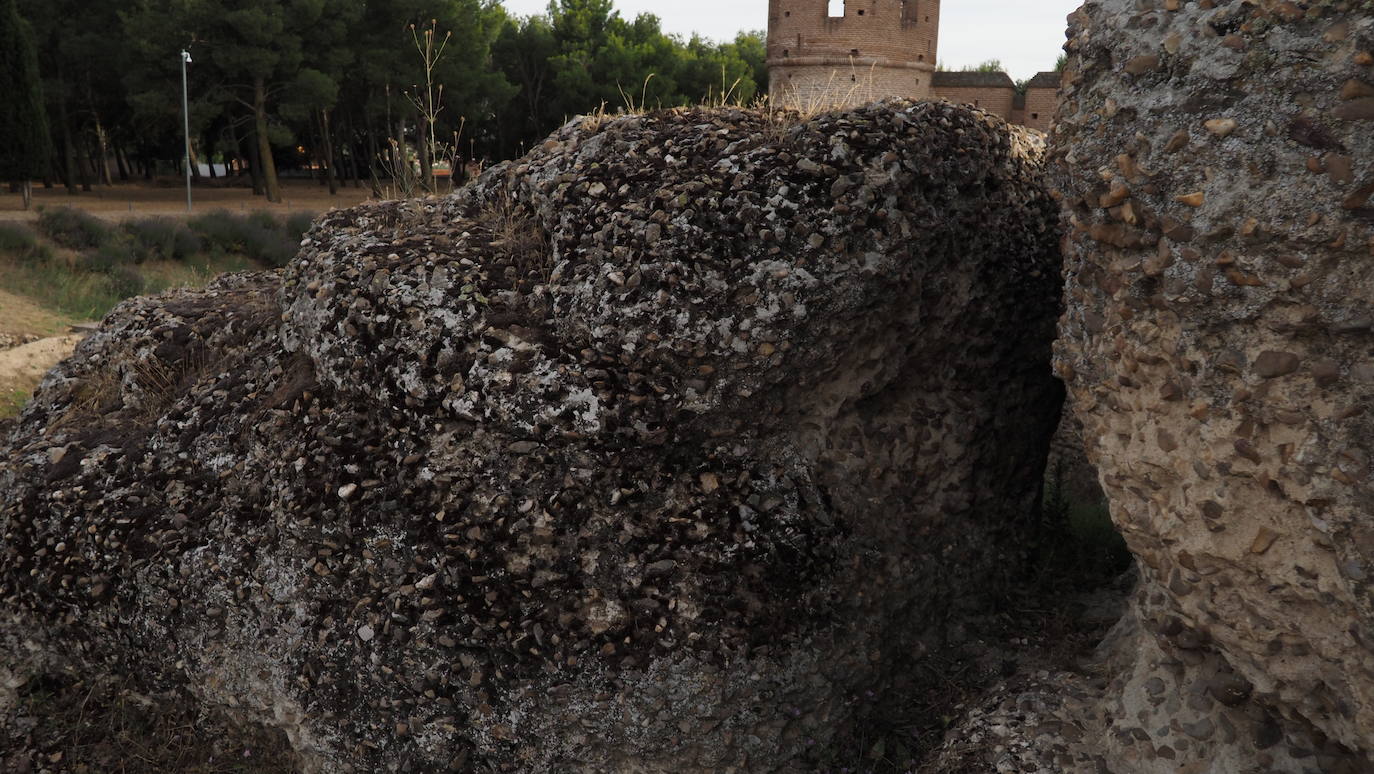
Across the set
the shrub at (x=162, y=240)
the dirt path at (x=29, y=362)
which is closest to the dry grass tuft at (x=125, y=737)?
the dirt path at (x=29, y=362)

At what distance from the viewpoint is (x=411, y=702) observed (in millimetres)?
4156

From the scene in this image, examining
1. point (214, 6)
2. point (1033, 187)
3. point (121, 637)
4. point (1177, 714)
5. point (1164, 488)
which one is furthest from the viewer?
point (214, 6)

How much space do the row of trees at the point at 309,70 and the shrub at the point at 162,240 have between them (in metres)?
5.68

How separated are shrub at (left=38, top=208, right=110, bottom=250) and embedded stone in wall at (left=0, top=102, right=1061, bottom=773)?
18.6 meters

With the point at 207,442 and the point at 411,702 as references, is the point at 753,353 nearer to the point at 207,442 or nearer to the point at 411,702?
the point at 411,702

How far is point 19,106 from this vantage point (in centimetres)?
2584

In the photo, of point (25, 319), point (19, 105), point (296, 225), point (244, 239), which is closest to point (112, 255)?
point (244, 239)

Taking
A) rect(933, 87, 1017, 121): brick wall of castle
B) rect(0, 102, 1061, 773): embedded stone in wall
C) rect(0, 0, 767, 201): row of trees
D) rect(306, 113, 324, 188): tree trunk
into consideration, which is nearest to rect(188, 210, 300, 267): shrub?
rect(0, 0, 767, 201): row of trees

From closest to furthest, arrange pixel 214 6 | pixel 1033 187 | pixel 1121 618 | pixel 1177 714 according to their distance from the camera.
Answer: pixel 1177 714
pixel 1121 618
pixel 1033 187
pixel 214 6

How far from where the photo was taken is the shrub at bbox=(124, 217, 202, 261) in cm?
2109

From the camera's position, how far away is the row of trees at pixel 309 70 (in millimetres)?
29203

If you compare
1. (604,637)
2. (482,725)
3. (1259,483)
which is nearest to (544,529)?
(604,637)

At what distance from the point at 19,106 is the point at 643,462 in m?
28.8

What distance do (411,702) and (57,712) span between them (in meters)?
2.40
